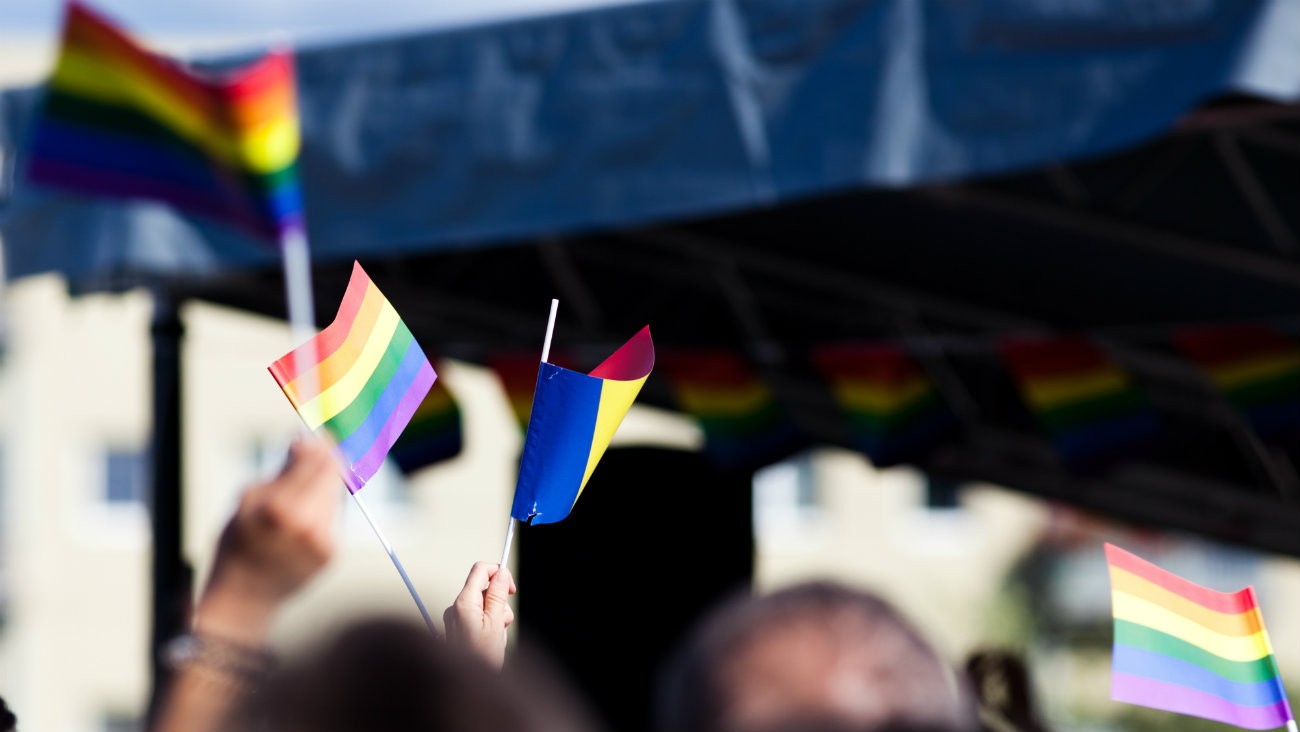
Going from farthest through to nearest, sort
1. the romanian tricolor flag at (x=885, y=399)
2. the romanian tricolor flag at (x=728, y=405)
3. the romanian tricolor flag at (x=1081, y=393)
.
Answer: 1. the romanian tricolor flag at (x=728, y=405)
2. the romanian tricolor flag at (x=885, y=399)
3. the romanian tricolor flag at (x=1081, y=393)

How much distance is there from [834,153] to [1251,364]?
2.06m

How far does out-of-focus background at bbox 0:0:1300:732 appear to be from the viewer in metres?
2.83

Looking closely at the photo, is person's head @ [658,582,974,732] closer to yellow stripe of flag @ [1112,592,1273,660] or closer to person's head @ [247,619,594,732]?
person's head @ [247,619,594,732]

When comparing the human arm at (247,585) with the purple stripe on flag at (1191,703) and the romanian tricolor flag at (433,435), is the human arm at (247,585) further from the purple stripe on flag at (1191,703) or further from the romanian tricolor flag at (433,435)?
the romanian tricolor flag at (433,435)

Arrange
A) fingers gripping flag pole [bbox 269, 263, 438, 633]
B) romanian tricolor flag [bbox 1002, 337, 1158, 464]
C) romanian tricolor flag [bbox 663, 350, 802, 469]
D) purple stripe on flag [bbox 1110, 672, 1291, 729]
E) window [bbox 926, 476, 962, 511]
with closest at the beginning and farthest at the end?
fingers gripping flag pole [bbox 269, 263, 438, 633] → purple stripe on flag [bbox 1110, 672, 1291, 729] → romanian tricolor flag [bbox 1002, 337, 1158, 464] → romanian tricolor flag [bbox 663, 350, 802, 469] → window [bbox 926, 476, 962, 511]

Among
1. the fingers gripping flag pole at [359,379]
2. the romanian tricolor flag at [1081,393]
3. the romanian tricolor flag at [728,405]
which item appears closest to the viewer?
the fingers gripping flag pole at [359,379]

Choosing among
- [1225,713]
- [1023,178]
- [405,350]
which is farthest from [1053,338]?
[405,350]

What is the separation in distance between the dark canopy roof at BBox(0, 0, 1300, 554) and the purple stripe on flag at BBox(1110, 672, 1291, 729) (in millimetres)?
966

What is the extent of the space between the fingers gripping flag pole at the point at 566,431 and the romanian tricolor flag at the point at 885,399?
11.4ft

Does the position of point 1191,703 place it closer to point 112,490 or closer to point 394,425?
point 394,425

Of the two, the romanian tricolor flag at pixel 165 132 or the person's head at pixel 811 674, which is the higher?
the romanian tricolor flag at pixel 165 132

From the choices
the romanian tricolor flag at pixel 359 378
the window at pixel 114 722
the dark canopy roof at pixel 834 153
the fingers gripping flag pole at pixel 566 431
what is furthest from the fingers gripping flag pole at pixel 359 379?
the window at pixel 114 722

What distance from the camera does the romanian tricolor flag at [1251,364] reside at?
14.6 feet

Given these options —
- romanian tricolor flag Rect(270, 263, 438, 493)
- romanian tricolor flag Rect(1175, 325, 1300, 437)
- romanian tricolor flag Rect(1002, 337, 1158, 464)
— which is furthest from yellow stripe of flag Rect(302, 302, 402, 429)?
romanian tricolor flag Rect(1002, 337, 1158, 464)
